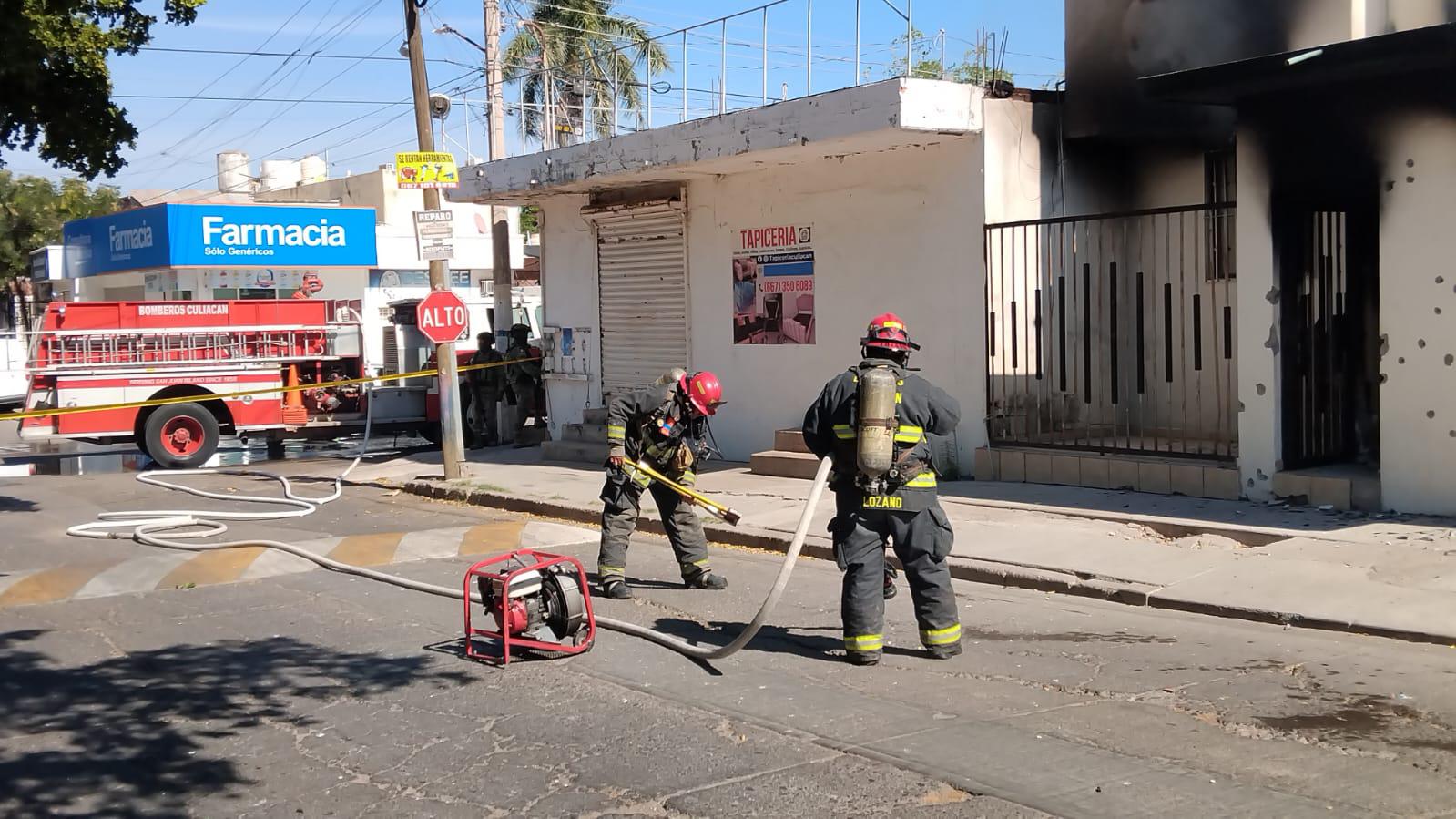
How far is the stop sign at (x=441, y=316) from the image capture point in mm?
15133

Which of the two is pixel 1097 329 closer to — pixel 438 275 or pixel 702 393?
pixel 702 393

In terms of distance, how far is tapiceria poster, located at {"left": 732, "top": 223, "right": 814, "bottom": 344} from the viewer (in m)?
15.4

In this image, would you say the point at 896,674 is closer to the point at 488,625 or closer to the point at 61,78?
the point at 488,625

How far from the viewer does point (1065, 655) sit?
23.2 feet

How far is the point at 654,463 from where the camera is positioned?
894cm

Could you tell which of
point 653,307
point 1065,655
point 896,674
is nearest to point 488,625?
point 896,674

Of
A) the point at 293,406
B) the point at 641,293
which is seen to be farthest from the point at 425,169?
the point at 293,406

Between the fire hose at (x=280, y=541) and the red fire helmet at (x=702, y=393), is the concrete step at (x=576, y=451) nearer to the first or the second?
the fire hose at (x=280, y=541)

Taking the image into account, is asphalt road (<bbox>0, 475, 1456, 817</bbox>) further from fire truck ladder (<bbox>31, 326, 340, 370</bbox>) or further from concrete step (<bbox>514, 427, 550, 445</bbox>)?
concrete step (<bbox>514, 427, 550, 445</bbox>)

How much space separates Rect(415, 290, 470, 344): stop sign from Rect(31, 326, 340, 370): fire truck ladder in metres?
4.43

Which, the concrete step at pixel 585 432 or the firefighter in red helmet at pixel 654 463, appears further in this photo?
the concrete step at pixel 585 432

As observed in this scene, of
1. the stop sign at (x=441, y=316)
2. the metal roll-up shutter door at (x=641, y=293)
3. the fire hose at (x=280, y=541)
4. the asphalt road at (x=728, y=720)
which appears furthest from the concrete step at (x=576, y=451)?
the asphalt road at (x=728, y=720)

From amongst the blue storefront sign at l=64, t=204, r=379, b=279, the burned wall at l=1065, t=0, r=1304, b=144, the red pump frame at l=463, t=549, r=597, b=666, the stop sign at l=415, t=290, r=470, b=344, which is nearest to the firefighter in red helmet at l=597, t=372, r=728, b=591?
the red pump frame at l=463, t=549, r=597, b=666

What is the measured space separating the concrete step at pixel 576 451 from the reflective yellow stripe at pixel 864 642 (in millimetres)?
10230
